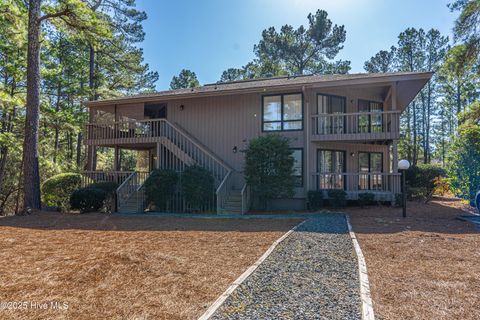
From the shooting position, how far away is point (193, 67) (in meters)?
34.3

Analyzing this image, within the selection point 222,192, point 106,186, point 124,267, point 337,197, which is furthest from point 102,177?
point 124,267

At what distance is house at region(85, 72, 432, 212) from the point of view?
41.0 ft

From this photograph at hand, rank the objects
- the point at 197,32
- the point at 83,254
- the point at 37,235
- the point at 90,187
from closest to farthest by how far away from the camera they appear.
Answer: the point at 83,254
the point at 37,235
the point at 90,187
the point at 197,32

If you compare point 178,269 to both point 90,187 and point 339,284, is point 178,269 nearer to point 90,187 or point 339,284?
point 339,284

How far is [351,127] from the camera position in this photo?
13.2 metres

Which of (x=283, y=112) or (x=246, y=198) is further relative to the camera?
(x=283, y=112)

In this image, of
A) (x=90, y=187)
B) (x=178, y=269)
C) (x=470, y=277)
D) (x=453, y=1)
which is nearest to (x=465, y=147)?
(x=470, y=277)

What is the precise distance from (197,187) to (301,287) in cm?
861

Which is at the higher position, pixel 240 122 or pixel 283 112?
pixel 283 112

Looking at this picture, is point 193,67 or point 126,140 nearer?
point 126,140

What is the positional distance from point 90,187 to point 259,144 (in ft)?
24.3

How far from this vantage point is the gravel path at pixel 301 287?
321 centimetres

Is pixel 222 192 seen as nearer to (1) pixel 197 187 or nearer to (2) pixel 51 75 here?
(1) pixel 197 187

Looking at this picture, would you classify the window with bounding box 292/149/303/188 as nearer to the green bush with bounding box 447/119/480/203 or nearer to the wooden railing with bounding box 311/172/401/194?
the wooden railing with bounding box 311/172/401/194
